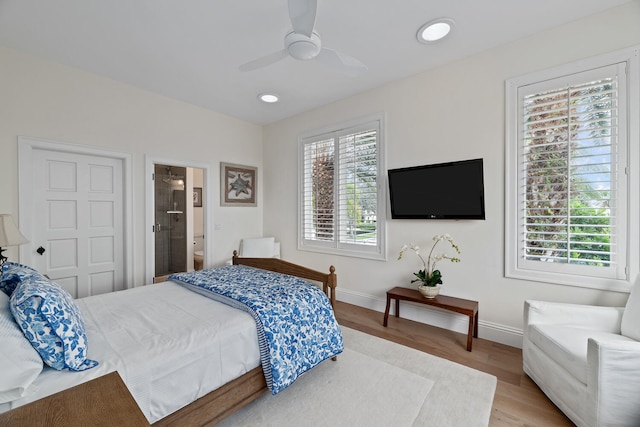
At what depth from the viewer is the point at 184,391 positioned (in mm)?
1393

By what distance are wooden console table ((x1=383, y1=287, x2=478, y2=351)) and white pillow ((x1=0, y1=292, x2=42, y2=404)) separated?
2732 mm

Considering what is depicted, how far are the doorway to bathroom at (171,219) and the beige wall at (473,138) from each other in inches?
100

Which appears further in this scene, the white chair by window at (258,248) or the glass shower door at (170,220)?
the white chair by window at (258,248)

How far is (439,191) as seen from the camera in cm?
295

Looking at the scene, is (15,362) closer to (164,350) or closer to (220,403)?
(164,350)

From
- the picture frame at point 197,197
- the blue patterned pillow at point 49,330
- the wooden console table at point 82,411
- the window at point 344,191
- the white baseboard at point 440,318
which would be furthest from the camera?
the picture frame at point 197,197

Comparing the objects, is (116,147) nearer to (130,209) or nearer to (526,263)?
(130,209)

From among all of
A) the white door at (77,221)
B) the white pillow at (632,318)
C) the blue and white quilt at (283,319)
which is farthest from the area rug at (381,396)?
the white door at (77,221)

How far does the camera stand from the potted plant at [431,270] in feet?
9.25

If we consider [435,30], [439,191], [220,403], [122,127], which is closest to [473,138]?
[439,191]

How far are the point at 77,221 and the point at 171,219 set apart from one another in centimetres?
120

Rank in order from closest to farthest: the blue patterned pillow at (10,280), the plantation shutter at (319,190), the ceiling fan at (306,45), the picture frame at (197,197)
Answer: the blue patterned pillow at (10,280) → the ceiling fan at (306,45) → the plantation shutter at (319,190) → the picture frame at (197,197)

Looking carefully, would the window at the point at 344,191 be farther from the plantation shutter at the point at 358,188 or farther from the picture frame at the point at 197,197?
the picture frame at the point at 197,197

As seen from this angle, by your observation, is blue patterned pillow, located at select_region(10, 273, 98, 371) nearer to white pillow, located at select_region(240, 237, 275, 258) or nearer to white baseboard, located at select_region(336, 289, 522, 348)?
white baseboard, located at select_region(336, 289, 522, 348)
